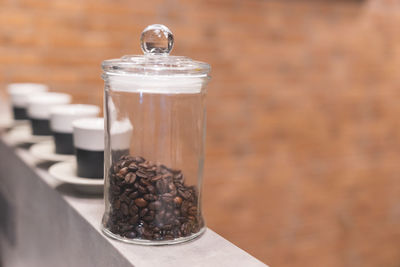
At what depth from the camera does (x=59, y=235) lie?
0.87m

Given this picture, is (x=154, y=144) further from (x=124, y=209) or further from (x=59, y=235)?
(x=59, y=235)

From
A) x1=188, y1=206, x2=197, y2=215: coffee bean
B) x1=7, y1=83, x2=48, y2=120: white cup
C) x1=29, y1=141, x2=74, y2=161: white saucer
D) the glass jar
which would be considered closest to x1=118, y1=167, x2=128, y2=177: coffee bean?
the glass jar

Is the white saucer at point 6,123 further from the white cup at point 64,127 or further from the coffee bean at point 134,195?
the coffee bean at point 134,195

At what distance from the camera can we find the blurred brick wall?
73.2 inches

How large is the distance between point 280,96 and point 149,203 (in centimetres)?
187

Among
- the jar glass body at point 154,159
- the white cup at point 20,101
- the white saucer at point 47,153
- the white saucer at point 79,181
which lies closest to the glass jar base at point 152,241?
the jar glass body at point 154,159

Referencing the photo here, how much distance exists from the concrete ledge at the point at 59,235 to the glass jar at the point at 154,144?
0.10 ft

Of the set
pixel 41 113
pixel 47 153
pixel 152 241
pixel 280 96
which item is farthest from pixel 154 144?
pixel 280 96

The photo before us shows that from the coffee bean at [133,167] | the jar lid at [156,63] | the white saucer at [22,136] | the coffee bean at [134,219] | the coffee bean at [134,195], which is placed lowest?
the white saucer at [22,136]

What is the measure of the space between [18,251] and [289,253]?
67.8 inches

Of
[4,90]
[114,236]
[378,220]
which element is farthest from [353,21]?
[114,236]

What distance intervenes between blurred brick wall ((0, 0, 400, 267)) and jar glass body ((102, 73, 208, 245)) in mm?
1200

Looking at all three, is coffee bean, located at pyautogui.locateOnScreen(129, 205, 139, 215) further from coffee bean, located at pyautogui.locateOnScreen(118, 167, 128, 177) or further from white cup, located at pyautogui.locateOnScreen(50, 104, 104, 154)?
white cup, located at pyautogui.locateOnScreen(50, 104, 104, 154)

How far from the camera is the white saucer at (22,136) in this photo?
121 centimetres
